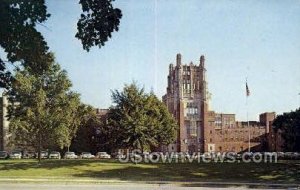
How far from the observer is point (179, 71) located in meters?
108

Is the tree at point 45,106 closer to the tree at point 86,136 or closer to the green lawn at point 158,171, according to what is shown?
the green lawn at point 158,171

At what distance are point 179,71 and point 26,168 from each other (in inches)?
2828

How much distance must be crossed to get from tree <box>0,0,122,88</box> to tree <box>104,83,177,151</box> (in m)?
42.6

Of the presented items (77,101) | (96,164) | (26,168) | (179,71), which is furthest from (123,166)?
(179,71)

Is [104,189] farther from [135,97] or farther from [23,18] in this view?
[135,97]

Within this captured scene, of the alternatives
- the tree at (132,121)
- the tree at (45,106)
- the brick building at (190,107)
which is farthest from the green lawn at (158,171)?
the brick building at (190,107)

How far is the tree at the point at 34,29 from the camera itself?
26.2 ft

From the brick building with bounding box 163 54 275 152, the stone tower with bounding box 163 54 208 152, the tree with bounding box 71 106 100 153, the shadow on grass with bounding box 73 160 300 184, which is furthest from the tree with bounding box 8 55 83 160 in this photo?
the stone tower with bounding box 163 54 208 152

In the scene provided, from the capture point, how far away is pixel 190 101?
109375mm

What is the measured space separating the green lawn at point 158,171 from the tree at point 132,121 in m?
10.3

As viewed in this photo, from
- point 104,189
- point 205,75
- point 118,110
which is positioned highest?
point 205,75

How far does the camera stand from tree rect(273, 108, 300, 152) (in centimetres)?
7294

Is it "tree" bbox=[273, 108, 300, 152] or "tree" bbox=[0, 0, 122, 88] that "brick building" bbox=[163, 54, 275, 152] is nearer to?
"tree" bbox=[273, 108, 300, 152]

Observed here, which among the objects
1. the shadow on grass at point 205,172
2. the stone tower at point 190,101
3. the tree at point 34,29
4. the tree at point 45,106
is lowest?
the shadow on grass at point 205,172
